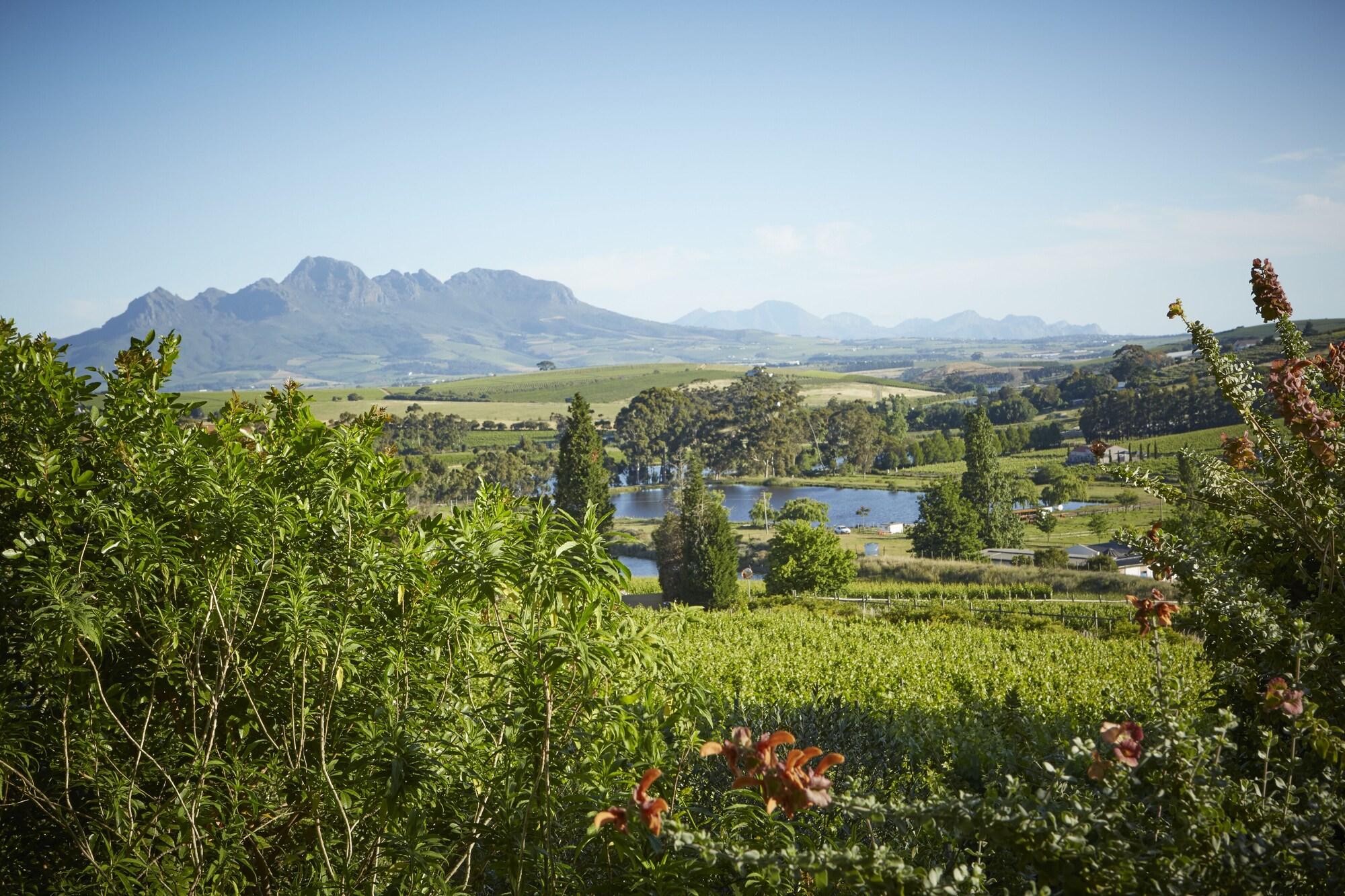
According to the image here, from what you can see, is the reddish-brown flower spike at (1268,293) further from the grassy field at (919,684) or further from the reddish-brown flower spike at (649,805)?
the reddish-brown flower spike at (649,805)

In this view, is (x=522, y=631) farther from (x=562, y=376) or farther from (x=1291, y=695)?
(x=562, y=376)

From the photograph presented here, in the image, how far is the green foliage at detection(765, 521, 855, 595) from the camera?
90.7 ft

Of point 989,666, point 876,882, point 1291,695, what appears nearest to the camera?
point 876,882

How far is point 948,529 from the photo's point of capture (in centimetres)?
3931

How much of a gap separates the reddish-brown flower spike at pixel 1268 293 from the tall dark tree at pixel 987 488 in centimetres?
3949

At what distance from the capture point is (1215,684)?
10.8ft

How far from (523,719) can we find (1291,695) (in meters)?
2.01

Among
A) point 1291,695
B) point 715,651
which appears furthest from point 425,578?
point 715,651

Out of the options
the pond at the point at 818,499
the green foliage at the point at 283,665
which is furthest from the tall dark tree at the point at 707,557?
the pond at the point at 818,499

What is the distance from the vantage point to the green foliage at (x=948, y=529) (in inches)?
1531

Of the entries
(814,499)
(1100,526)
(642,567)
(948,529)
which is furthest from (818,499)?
(948,529)

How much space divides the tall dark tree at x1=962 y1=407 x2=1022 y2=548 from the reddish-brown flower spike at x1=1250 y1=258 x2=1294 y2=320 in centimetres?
3949

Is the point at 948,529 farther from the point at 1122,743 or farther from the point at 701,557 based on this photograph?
the point at 1122,743

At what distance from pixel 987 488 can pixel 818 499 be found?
71.2 ft
